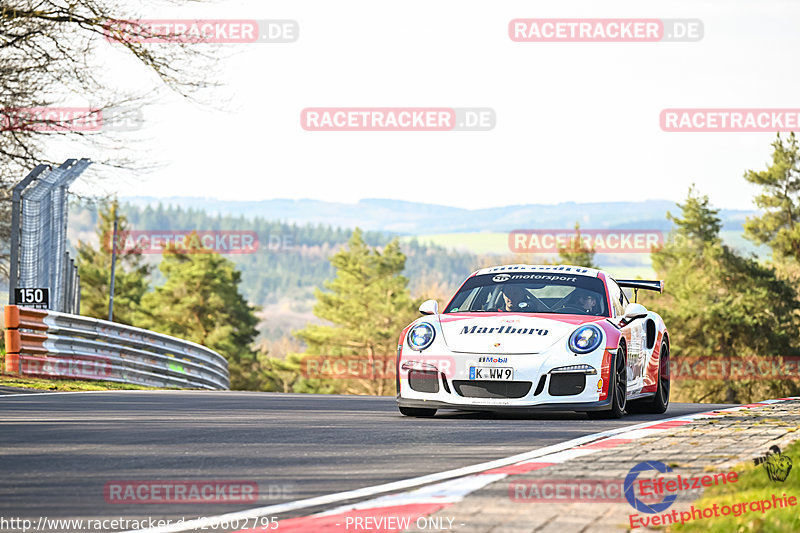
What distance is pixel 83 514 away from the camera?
5.05 meters

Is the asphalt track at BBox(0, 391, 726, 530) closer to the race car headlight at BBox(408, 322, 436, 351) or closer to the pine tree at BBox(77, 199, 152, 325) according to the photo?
the race car headlight at BBox(408, 322, 436, 351)

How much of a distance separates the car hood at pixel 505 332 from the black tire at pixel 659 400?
1700 mm

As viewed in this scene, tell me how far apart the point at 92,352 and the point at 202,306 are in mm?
56513

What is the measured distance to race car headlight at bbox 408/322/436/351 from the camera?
978cm

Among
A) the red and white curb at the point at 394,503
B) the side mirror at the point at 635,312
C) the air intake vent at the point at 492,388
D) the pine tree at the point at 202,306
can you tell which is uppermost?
the pine tree at the point at 202,306

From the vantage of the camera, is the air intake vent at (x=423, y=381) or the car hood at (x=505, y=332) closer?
the car hood at (x=505, y=332)

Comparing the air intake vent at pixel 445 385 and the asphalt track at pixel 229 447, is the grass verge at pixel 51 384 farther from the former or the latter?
the air intake vent at pixel 445 385

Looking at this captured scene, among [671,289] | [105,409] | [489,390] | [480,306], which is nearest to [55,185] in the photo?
[105,409]

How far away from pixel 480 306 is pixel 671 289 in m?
54.3

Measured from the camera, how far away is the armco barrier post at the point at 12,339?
15922 mm

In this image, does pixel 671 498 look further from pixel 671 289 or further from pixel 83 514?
pixel 671 289

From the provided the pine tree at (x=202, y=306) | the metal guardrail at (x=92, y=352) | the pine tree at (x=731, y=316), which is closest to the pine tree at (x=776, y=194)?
the pine tree at (x=731, y=316)

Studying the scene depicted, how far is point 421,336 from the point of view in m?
9.84

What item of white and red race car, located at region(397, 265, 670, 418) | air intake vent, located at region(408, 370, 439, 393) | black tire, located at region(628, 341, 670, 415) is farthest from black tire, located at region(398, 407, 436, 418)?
black tire, located at region(628, 341, 670, 415)
